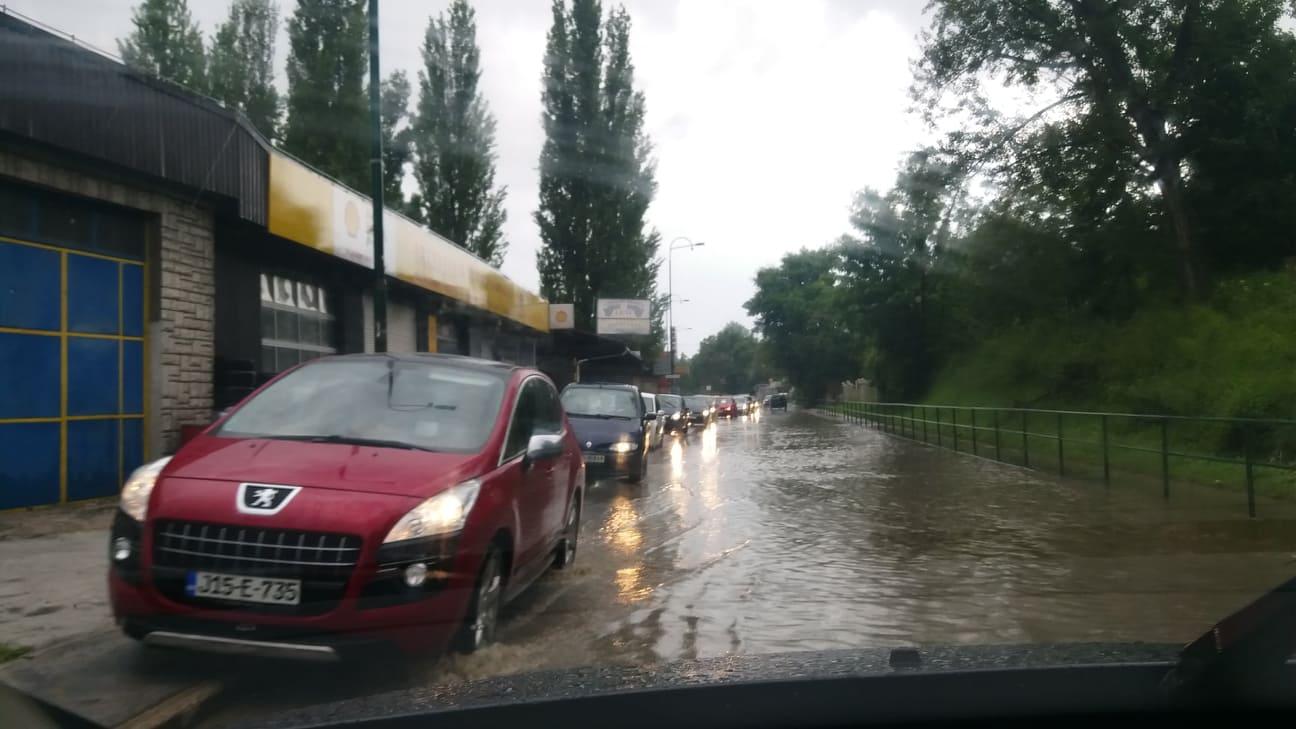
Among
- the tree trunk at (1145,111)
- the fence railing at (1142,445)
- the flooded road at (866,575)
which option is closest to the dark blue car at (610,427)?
the flooded road at (866,575)

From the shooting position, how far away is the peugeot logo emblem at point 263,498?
4980 millimetres

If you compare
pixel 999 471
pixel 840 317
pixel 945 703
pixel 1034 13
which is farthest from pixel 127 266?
pixel 840 317

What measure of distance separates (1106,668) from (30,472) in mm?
11192

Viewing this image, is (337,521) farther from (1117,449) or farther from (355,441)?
(1117,449)

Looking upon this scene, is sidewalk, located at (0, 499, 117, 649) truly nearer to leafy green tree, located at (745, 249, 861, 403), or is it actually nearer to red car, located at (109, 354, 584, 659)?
red car, located at (109, 354, 584, 659)

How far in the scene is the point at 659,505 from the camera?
44.7 ft

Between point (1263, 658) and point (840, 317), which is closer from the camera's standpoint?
point (1263, 658)

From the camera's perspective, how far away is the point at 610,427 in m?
16.6

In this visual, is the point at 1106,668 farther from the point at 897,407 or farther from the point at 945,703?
the point at 897,407

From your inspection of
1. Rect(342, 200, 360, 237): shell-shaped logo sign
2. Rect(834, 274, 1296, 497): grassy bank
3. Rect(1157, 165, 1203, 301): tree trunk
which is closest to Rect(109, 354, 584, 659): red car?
Rect(834, 274, 1296, 497): grassy bank

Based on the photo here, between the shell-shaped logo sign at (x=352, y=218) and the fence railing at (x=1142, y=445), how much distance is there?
39.3ft

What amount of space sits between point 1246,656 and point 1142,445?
13.0 metres

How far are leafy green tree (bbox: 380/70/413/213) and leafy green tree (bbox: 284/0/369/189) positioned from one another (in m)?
3.25

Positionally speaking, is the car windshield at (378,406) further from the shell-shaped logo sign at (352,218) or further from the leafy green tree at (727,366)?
the leafy green tree at (727,366)
